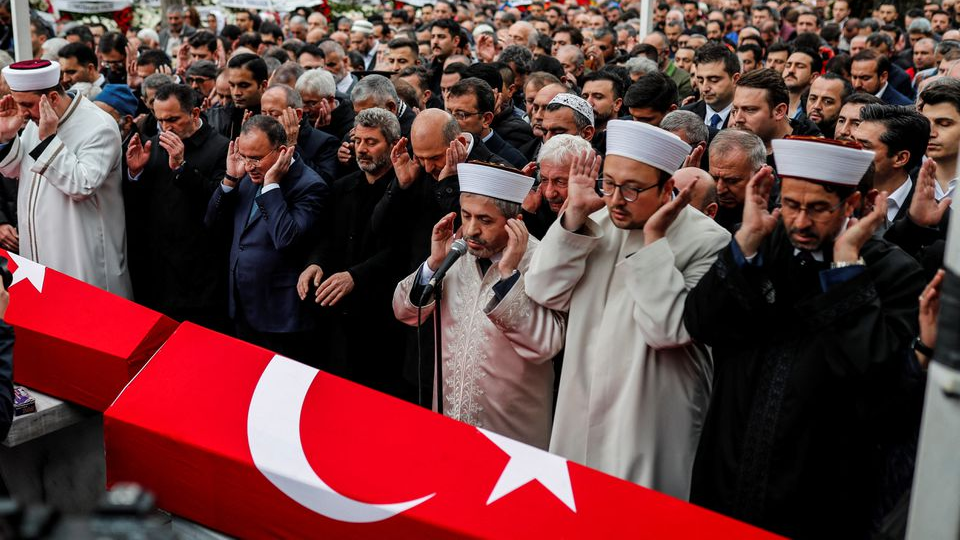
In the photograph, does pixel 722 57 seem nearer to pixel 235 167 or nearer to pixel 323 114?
pixel 323 114

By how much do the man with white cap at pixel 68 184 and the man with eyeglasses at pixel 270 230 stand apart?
0.66 metres

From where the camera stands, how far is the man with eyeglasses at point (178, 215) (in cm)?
520

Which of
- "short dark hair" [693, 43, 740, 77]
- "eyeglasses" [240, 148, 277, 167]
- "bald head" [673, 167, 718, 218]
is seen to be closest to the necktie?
"eyeglasses" [240, 148, 277, 167]

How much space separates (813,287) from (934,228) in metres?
1.15

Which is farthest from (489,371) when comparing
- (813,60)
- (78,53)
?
(78,53)

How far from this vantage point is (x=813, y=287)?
2615 millimetres

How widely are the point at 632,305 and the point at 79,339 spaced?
1925 millimetres

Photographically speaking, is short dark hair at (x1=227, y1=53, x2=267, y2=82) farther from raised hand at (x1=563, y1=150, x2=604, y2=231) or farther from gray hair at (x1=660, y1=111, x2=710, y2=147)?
raised hand at (x1=563, y1=150, x2=604, y2=231)

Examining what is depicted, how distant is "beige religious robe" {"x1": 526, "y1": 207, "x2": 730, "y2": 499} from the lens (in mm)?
2877

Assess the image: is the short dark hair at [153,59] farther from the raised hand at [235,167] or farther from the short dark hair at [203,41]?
the raised hand at [235,167]

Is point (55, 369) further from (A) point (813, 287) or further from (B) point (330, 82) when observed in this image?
(B) point (330, 82)

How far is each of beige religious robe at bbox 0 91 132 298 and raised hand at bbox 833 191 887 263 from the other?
147 inches

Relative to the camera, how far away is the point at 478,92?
17.8 ft

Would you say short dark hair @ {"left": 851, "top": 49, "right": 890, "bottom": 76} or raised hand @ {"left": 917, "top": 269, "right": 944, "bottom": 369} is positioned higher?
raised hand @ {"left": 917, "top": 269, "right": 944, "bottom": 369}
